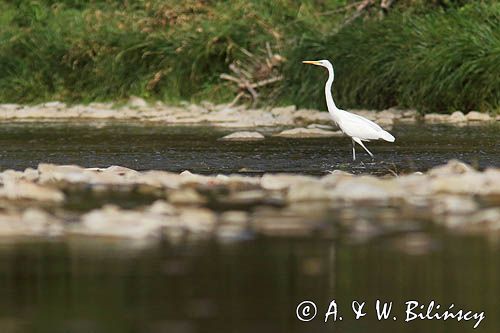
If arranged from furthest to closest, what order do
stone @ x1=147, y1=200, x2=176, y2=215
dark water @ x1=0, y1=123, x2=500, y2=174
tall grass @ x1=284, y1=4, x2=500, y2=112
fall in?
tall grass @ x1=284, y1=4, x2=500, y2=112
dark water @ x1=0, y1=123, x2=500, y2=174
stone @ x1=147, y1=200, x2=176, y2=215

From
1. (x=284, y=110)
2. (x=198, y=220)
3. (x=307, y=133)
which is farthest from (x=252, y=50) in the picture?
(x=198, y=220)

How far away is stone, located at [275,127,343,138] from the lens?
1705 centimetres

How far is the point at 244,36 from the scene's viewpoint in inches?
918

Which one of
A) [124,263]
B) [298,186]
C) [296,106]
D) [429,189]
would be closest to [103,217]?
[124,263]

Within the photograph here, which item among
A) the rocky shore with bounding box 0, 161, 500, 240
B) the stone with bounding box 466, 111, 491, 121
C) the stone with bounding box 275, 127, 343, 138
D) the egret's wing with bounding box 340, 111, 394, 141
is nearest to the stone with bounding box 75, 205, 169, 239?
the rocky shore with bounding box 0, 161, 500, 240

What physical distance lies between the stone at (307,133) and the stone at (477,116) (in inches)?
82.2

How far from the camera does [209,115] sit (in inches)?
842

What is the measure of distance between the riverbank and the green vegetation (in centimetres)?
30

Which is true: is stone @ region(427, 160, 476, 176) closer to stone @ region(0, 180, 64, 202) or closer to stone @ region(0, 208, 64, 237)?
stone @ region(0, 180, 64, 202)

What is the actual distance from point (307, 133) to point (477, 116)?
2.55 m

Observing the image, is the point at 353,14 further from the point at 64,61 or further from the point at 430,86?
the point at 64,61

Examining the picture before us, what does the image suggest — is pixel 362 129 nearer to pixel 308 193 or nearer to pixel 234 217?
pixel 308 193

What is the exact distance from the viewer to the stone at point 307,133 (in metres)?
17.0

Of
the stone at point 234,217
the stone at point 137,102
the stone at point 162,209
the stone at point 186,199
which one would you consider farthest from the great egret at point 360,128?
the stone at point 137,102
